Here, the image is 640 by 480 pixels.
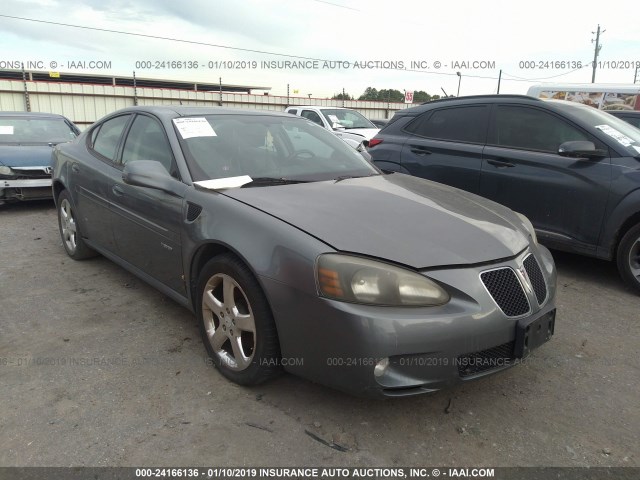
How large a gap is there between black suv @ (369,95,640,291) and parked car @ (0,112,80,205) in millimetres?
5093

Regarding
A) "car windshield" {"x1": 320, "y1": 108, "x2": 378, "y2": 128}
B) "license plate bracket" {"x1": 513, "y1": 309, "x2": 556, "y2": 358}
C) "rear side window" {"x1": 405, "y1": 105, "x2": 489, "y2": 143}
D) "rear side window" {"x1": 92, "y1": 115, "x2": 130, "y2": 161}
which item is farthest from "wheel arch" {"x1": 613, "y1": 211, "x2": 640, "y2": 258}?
"car windshield" {"x1": 320, "y1": 108, "x2": 378, "y2": 128}

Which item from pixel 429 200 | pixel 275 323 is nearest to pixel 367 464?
pixel 275 323

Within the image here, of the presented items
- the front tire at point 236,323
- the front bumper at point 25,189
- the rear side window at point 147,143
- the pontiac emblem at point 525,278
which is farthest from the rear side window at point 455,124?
the front bumper at point 25,189

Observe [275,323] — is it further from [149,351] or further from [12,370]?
[12,370]

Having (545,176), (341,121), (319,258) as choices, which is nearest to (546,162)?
(545,176)

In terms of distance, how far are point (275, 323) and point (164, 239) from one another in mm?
1140

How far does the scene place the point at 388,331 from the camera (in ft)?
6.69

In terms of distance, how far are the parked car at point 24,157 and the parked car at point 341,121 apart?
579 cm

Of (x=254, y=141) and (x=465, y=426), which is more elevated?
(x=254, y=141)

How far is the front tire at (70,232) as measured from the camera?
459 cm

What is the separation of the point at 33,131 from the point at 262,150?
252 inches

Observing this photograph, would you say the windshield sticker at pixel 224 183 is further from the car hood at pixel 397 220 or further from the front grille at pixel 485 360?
the front grille at pixel 485 360

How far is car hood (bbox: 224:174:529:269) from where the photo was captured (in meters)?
2.24

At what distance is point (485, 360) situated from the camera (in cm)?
223
